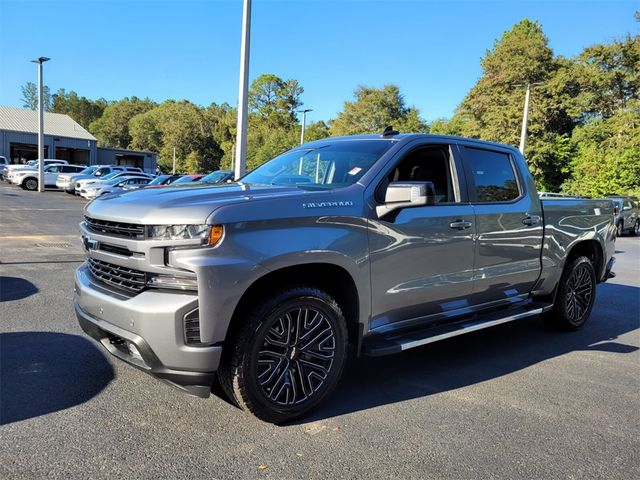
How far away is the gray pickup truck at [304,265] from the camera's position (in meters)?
2.95

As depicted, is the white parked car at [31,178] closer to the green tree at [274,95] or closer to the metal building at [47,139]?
the metal building at [47,139]

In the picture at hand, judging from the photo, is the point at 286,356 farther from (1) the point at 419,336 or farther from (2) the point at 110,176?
(2) the point at 110,176

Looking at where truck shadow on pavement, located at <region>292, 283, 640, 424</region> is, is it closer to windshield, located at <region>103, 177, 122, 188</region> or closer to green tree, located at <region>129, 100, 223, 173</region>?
windshield, located at <region>103, 177, 122, 188</region>

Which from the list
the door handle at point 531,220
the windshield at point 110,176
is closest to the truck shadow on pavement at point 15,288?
the door handle at point 531,220

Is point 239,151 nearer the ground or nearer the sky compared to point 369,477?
nearer the sky

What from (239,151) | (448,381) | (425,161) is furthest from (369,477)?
(239,151)

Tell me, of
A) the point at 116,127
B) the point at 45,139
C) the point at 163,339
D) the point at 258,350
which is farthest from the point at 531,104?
the point at 116,127

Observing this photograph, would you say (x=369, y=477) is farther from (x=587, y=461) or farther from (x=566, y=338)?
(x=566, y=338)

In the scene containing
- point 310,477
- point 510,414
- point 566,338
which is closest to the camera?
point 310,477

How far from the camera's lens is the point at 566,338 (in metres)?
5.70

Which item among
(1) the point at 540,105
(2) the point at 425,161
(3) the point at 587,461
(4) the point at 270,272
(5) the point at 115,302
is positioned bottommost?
(3) the point at 587,461

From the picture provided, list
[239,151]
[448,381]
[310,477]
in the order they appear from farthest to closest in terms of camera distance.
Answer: [239,151]
[448,381]
[310,477]

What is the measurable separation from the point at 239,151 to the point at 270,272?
9619mm

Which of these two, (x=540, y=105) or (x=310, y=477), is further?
(x=540, y=105)
